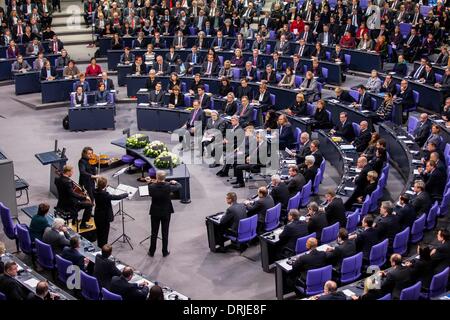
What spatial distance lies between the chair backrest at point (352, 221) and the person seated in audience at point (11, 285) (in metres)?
6.13

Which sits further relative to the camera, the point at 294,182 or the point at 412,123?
the point at 412,123

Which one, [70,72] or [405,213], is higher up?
[70,72]

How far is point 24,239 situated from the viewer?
14.5 m

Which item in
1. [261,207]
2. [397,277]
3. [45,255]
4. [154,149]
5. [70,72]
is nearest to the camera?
[397,277]

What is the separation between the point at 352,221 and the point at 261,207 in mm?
1820

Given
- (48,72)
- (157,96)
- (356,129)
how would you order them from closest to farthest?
(356,129) → (157,96) → (48,72)


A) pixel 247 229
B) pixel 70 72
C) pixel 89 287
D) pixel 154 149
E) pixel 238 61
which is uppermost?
pixel 238 61

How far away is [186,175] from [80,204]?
2.93 metres

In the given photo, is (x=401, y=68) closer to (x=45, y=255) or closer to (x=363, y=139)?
(x=363, y=139)

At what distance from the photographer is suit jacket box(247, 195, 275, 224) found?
15.3 m

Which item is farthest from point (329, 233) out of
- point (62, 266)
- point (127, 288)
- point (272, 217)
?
point (62, 266)

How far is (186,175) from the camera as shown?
17656mm

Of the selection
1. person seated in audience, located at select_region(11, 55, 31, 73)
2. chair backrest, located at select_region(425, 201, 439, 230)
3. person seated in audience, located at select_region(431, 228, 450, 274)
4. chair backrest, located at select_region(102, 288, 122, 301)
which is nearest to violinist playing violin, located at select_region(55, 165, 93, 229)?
chair backrest, located at select_region(102, 288, 122, 301)
